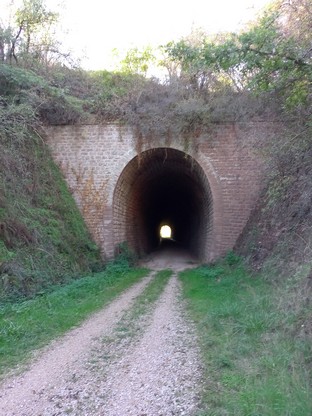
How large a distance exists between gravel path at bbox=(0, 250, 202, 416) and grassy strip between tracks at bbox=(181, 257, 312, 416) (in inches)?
11.0

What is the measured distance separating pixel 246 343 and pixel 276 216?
18.6 ft

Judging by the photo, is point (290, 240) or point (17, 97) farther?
point (17, 97)

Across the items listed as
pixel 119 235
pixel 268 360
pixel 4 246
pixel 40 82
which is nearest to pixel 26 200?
pixel 4 246

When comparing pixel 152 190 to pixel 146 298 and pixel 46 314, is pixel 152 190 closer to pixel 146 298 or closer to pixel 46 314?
pixel 146 298

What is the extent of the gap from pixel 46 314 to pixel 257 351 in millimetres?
3910

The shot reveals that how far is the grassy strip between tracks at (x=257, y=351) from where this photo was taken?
3.48 m

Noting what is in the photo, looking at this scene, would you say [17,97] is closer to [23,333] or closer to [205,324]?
[23,333]

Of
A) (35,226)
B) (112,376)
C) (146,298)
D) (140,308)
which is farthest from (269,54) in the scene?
(35,226)

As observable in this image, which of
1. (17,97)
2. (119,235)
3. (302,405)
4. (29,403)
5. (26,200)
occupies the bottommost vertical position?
(29,403)

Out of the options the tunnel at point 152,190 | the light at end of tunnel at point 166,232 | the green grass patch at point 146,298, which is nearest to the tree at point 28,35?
the tunnel at point 152,190

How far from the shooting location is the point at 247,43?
5.77 metres

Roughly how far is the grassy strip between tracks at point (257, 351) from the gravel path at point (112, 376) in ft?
0.92

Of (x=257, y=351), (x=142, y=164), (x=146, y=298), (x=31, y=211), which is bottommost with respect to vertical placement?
(x=146, y=298)

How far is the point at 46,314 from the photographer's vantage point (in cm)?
700
